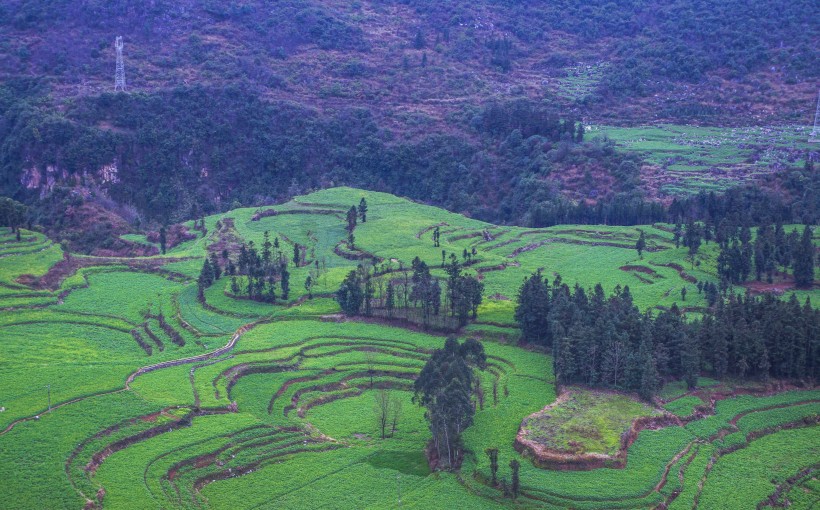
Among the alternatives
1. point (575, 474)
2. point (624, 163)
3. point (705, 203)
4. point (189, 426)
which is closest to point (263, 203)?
point (624, 163)

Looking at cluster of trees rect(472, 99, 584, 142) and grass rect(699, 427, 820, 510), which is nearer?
grass rect(699, 427, 820, 510)

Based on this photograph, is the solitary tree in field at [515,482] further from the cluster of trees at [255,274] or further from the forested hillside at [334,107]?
the forested hillside at [334,107]

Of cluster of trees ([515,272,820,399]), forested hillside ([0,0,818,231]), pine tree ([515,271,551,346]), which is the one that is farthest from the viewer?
forested hillside ([0,0,818,231])

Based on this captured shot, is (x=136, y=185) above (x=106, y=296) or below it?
above

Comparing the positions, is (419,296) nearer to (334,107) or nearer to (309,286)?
(309,286)

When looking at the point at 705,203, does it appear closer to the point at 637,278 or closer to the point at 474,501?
the point at 637,278

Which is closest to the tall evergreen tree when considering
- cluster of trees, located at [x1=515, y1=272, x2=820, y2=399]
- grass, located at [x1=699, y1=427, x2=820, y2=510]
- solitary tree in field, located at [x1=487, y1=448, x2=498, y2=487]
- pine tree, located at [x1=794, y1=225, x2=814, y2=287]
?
cluster of trees, located at [x1=515, y1=272, x2=820, y2=399]

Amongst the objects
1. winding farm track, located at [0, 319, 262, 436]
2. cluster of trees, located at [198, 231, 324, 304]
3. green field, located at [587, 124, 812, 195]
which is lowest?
winding farm track, located at [0, 319, 262, 436]

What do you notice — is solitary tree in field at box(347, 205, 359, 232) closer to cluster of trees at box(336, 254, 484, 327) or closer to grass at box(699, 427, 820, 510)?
cluster of trees at box(336, 254, 484, 327)
